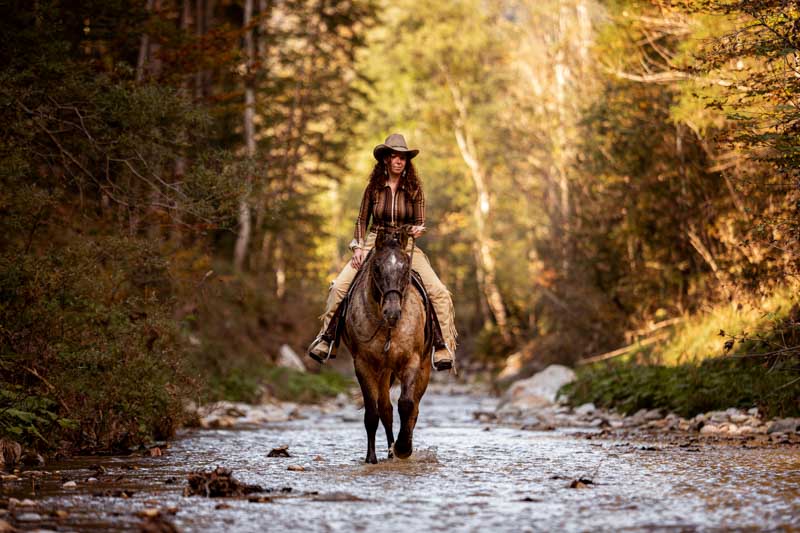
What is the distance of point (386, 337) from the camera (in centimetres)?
1094

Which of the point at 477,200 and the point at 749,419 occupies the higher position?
the point at 477,200

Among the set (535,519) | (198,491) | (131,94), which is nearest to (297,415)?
(131,94)

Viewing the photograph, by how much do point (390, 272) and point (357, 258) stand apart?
1.15 meters

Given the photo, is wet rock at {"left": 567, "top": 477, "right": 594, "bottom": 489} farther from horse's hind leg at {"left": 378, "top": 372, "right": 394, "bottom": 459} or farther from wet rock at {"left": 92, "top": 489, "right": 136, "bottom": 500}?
wet rock at {"left": 92, "top": 489, "right": 136, "bottom": 500}

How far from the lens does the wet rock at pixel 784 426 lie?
1358 centimetres

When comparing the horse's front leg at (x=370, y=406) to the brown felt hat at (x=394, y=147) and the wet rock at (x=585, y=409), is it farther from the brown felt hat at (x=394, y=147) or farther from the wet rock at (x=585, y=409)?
the wet rock at (x=585, y=409)

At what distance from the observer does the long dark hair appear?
11766 millimetres

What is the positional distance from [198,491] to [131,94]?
281 inches

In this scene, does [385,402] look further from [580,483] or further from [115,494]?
[115,494]

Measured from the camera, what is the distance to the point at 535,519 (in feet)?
22.8

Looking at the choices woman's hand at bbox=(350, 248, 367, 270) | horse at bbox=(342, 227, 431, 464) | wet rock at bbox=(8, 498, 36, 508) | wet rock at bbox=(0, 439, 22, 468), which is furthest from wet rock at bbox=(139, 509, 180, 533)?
woman's hand at bbox=(350, 248, 367, 270)

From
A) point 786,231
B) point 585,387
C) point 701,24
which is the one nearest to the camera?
point 786,231

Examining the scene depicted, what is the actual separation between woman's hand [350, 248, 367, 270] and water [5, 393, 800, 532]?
2235 millimetres

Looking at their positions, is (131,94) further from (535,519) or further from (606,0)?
(606,0)
